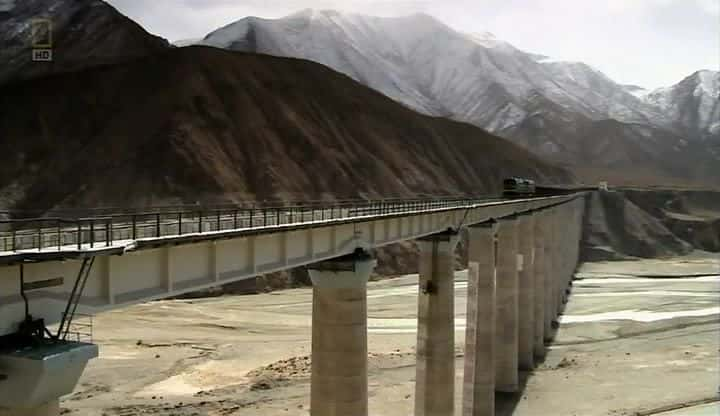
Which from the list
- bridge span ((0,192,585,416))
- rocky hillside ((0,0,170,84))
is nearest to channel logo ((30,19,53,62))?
rocky hillside ((0,0,170,84))

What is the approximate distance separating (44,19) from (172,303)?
226 ft

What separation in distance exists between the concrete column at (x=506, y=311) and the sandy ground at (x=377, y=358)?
1187mm

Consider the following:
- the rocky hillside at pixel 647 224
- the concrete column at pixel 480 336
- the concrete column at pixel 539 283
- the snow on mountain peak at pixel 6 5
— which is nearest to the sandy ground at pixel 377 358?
the concrete column at pixel 539 283

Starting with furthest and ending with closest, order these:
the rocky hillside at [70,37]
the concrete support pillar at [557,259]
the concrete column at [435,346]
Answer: the rocky hillside at [70,37]
the concrete support pillar at [557,259]
the concrete column at [435,346]

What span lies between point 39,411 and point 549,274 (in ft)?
169

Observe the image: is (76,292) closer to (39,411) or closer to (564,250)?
(39,411)

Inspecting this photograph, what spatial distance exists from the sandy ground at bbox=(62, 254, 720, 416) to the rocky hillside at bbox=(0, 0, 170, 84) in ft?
166

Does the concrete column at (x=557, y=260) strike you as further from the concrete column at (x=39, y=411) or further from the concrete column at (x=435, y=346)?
the concrete column at (x=39, y=411)

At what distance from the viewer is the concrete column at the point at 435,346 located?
1018 inches

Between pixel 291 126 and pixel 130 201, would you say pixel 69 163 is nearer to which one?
pixel 130 201

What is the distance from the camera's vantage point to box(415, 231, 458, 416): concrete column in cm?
2586

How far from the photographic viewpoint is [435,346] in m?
25.8

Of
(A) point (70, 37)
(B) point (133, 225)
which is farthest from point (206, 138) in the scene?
(B) point (133, 225)

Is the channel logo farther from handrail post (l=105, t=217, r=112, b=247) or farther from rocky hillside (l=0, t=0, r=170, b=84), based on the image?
handrail post (l=105, t=217, r=112, b=247)
